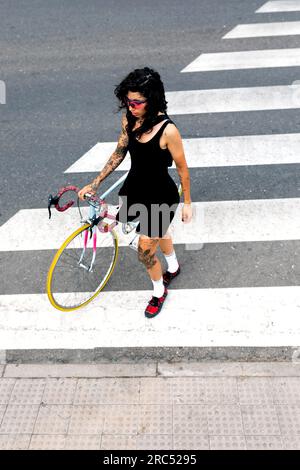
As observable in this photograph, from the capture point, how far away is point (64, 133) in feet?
21.1

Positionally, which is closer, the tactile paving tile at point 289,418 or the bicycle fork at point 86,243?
the tactile paving tile at point 289,418

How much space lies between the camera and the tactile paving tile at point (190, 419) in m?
3.47

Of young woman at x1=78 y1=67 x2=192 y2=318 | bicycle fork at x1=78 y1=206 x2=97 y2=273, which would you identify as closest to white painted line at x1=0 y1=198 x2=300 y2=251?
bicycle fork at x1=78 y1=206 x2=97 y2=273

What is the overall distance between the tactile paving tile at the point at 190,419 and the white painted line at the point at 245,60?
5.36 metres

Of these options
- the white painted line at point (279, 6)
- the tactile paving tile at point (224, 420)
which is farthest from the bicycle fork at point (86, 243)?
the white painted line at point (279, 6)

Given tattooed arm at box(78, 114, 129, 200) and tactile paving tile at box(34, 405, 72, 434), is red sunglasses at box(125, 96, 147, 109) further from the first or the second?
tactile paving tile at box(34, 405, 72, 434)

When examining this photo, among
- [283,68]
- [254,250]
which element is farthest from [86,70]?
[254,250]

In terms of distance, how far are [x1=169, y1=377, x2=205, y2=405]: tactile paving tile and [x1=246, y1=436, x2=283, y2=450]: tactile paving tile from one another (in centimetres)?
45

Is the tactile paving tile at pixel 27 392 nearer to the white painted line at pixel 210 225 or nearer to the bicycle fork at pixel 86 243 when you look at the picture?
the bicycle fork at pixel 86 243

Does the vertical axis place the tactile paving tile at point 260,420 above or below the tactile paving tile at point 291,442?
above

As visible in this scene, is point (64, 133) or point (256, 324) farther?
point (64, 133)

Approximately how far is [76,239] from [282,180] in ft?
8.81

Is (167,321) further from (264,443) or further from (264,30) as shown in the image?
(264,30)
